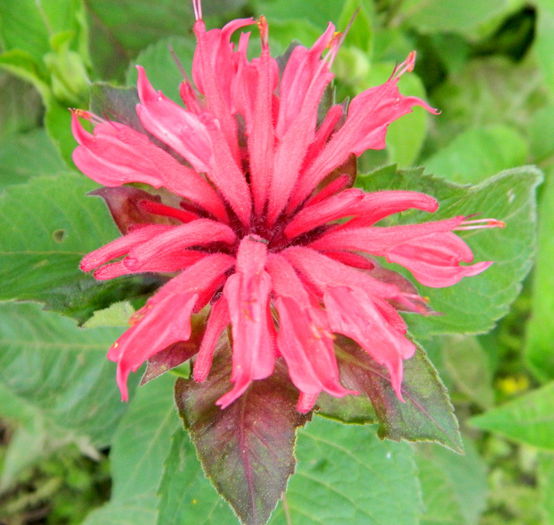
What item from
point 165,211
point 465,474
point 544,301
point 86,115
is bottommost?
point 465,474

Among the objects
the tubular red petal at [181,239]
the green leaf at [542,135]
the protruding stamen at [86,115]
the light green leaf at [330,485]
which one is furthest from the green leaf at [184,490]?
the green leaf at [542,135]

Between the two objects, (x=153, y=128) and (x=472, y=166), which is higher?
(x=153, y=128)

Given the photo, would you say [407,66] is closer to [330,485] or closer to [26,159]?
[330,485]

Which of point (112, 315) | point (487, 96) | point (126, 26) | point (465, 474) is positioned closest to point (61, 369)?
point (112, 315)

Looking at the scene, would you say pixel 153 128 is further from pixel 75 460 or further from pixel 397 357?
pixel 75 460

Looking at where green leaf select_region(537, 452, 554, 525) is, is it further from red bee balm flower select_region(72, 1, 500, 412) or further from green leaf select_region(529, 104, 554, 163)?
red bee balm flower select_region(72, 1, 500, 412)

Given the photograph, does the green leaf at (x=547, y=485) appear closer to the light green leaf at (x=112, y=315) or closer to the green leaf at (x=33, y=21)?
the light green leaf at (x=112, y=315)

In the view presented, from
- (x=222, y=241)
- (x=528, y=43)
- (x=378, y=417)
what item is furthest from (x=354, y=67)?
(x=528, y=43)
